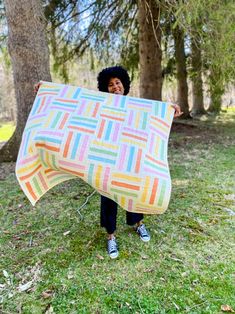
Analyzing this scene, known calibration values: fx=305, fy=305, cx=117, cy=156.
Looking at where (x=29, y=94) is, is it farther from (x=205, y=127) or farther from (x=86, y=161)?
(x=205, y=127)

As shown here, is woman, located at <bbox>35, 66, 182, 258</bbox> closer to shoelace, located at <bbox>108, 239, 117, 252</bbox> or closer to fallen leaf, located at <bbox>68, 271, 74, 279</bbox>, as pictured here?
shoelace, located at <bbox>108, 239, 117, 252</bbox>

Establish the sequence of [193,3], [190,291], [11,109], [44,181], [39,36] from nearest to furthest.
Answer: [190,291] → [44,181] → [193,3] → [39,36] → [11,109]

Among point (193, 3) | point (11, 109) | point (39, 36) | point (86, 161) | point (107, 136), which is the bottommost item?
point (11, 109)

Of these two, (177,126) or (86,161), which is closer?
(86,161)

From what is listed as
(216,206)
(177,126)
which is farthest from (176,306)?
(177,126)

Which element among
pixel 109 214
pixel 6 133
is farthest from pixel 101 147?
pixel 6 133

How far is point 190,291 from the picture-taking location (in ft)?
6.21

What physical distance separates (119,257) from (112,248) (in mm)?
88

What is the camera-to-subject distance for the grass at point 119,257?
1.83m

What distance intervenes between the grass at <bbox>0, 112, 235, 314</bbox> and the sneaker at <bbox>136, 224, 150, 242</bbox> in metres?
0.05

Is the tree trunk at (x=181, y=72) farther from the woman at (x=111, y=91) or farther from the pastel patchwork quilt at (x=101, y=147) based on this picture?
the pastel patchwork quilt at (x=101, y=147)

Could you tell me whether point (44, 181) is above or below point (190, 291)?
above

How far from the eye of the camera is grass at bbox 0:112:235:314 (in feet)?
6.01

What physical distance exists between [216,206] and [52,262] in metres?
1.73
